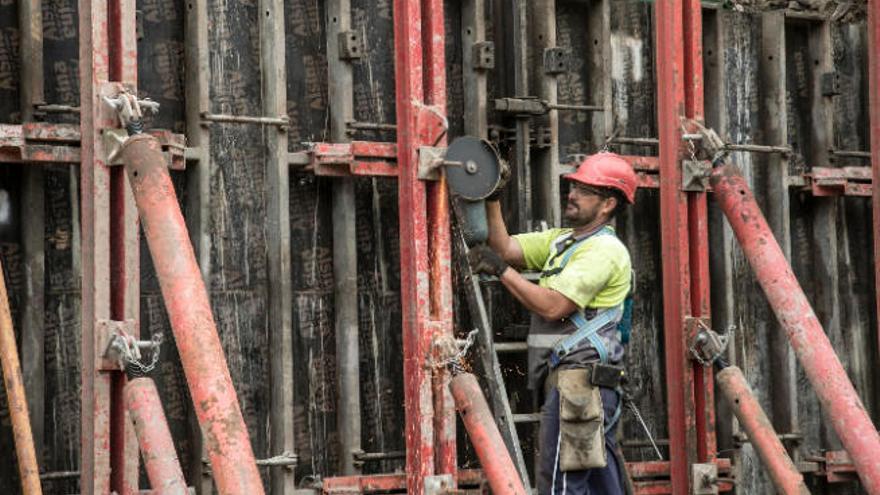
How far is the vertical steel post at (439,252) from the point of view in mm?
8367

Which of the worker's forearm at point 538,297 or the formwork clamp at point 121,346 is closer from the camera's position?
the formwork clamp at point 121,346

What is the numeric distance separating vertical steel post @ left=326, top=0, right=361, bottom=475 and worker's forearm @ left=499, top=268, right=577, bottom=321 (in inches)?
48.4

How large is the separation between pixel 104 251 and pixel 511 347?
288cm

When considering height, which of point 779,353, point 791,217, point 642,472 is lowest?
point 642,472

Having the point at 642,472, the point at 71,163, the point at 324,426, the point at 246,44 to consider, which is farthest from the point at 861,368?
the point at 71,163

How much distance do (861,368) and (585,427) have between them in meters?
3.75

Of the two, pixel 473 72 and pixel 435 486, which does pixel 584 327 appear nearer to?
pixel 435 486

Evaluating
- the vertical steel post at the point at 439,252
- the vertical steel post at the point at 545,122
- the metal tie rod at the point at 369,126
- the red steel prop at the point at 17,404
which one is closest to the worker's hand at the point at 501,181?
the vertical steel post at the point at 439,252

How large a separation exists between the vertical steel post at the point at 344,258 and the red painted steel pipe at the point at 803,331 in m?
2.13

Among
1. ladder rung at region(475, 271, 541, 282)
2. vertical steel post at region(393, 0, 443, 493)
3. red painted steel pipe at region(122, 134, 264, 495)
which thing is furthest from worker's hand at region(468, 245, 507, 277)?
red painted steel pipe at region(122, 134, 264, 495)

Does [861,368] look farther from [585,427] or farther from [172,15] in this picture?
[172,15]

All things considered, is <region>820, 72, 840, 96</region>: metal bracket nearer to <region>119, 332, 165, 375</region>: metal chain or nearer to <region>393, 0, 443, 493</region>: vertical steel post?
<region>393, 0, 443, 493</region>: vertical steel post

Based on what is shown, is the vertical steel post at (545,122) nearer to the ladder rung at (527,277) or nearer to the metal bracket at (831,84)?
the ladder rung at (527,277)

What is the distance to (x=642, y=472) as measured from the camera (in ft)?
32.5
